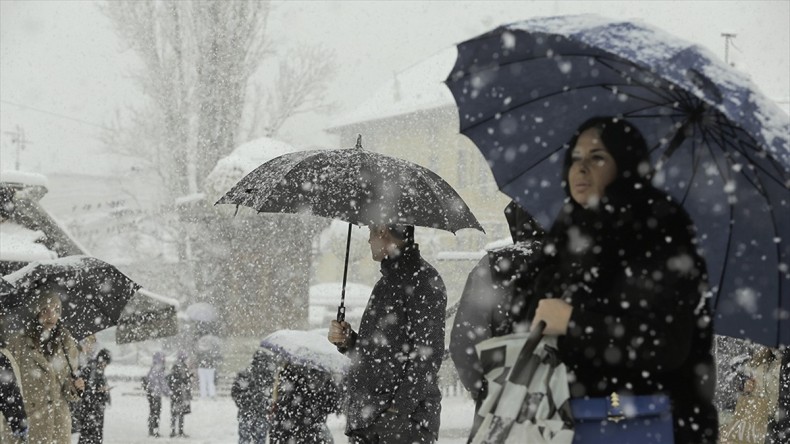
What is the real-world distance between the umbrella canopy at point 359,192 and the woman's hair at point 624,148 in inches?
93.5

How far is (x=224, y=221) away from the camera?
81.1 feet

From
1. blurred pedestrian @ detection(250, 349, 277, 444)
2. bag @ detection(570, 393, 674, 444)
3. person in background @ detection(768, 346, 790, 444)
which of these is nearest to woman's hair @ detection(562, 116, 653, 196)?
bag @ detection(570, 393, 674, 444)

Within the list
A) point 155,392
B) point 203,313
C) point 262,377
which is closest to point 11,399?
point 262,377

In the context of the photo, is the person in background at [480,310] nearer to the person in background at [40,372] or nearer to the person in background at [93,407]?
the person in background at [40,372]

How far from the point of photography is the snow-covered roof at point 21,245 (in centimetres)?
1423

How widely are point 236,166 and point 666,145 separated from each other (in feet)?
63.9

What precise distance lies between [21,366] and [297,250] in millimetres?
16374

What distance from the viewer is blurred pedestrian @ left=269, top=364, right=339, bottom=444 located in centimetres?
798

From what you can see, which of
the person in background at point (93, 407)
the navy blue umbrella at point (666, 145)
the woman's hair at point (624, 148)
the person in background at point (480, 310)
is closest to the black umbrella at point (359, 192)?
the navy blue umbrella at point (666, 145)

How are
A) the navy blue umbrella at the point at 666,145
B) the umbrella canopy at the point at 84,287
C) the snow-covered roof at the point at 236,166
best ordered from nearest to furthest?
the navy blue umbrella at the point at 666,145, the umbrella canopy at the point at 84,287, the snow-covered roof at the point at 236,166

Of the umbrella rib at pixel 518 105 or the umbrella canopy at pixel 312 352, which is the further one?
the umbrella canopy at pixel 312 352

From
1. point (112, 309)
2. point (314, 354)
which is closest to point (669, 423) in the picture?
point (314, 354)

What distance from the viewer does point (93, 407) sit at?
1220 centimetres

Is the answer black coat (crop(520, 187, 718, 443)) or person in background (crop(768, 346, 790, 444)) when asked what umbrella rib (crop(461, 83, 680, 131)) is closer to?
black coat (crop(520, 187, 718, 443))
